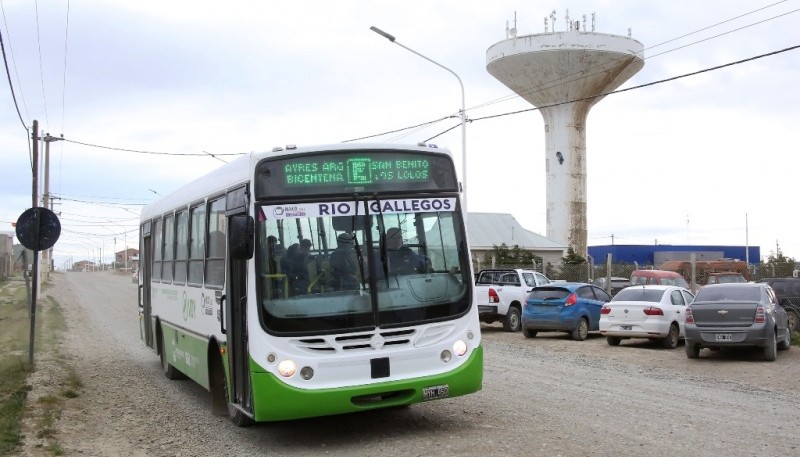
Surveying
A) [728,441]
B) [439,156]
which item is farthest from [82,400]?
[728,441]

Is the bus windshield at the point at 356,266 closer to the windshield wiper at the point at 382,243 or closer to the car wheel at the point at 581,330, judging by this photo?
the windshield wiper at the point at 382,243

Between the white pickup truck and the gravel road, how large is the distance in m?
8.08

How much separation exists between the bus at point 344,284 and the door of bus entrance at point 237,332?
0.02 metres

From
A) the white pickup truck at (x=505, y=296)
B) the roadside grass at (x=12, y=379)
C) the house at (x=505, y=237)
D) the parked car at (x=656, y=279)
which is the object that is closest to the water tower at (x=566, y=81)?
the house at (x=505, y=237)

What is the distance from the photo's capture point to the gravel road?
8.82m

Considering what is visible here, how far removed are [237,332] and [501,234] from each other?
2502 inches

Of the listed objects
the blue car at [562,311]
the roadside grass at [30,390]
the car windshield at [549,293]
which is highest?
the car windshield at [549,293]

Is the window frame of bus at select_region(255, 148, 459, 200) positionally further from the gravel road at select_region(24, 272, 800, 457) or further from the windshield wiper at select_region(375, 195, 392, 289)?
the gravel road at select_region(24, 272, 800, 457)

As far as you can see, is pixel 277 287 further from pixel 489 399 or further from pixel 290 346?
pixel 489 399

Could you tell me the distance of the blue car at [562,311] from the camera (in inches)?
870

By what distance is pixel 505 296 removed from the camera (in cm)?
2527

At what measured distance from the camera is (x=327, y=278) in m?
8.89

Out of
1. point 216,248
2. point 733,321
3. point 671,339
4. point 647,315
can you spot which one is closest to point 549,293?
point 647,315

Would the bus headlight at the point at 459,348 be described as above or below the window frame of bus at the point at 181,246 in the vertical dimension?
below
